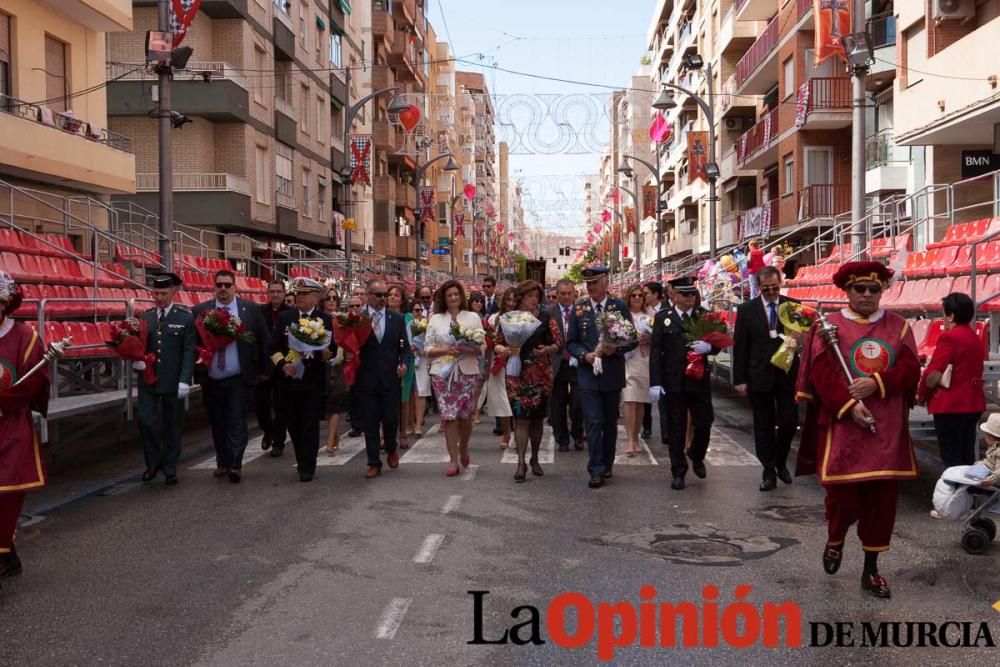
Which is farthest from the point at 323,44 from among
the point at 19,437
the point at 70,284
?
the point at 19,437

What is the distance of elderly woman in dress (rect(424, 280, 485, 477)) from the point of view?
35.1ft

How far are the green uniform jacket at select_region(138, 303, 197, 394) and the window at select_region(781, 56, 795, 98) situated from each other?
27.8 metres

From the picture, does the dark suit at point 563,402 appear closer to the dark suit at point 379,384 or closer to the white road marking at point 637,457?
the white road marking at point 637,457

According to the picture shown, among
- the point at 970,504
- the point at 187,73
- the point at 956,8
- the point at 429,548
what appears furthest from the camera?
the point at 187,73

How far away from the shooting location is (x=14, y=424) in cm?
673

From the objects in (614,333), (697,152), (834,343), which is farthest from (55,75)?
(697,152)

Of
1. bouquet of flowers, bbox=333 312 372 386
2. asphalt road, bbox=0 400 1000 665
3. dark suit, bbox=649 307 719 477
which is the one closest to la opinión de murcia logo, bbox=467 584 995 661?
asphalt road, bbox=0 400 1000 665

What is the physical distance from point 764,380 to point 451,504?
3.13 meters

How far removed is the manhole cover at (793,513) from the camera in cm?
840

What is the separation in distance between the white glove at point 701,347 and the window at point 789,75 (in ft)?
86.3

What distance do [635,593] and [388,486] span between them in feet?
14.5

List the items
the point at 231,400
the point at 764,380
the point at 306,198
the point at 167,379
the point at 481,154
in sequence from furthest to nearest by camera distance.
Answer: the point at 481,154
the point at 306,198
the point at 231,400
the point at 167,379
the point at 764,380

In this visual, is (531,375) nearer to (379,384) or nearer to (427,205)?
(379,384)

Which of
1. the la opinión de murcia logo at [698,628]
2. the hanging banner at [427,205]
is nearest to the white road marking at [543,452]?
the la opinión de murcia logo at [698,628]
